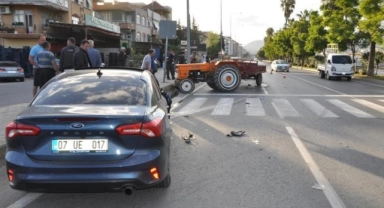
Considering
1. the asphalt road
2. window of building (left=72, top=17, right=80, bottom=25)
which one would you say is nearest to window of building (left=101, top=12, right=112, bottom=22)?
window of building (left=72, top=17, right=80, bottom=25)

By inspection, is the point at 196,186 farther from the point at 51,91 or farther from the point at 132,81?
Answer: the point at 51,91

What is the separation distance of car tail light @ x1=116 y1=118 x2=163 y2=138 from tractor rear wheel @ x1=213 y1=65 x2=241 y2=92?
13.0 meters

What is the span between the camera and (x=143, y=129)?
387cm

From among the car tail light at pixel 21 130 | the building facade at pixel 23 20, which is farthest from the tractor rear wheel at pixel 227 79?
the building facade at pixel 23 20

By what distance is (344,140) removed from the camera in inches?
299

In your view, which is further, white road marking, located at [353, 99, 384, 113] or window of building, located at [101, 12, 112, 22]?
window of building, located at [101, 12, 112, 22]

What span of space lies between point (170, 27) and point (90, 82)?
14709 mm

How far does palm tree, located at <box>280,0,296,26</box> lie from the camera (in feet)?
291

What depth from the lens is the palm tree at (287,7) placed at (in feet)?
291

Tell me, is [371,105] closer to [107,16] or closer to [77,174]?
[77,174]

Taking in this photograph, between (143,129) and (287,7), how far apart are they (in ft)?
299

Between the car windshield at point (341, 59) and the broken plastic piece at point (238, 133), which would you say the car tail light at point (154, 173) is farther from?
the car windshield at point (341, 59)

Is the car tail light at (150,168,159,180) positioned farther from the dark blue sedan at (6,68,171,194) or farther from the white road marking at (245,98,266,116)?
the white road marking at (245,98,266,116)

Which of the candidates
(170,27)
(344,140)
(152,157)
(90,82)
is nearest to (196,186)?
(152,157)
